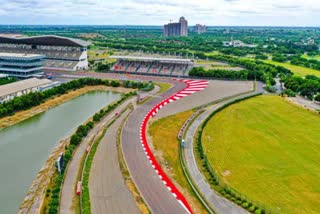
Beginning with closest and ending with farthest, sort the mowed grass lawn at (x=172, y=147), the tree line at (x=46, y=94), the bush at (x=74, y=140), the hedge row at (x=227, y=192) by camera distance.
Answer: the hedge row at (x=227, y=192)
the mowed grass lawn at (x=172, y=147)
the bush at (x=74, y=140)
the tree line at (x=46, y=94)

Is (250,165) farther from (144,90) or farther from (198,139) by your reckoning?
(144,90)

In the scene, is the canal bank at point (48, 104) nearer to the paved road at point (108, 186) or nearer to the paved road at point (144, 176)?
the paved road at point (144, 176)

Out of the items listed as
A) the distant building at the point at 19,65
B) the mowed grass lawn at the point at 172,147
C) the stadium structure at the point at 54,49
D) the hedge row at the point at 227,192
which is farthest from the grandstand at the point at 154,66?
the hedge row at the point at 227,192

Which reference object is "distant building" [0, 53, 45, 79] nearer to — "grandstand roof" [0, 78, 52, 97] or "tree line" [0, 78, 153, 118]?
"grandstand roof" [0, 78, 52, 97]

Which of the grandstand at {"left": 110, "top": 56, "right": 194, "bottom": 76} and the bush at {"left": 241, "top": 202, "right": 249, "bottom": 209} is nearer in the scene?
the bush at {"left": 241, "top": 202, "right": 249, "bottom": 209}

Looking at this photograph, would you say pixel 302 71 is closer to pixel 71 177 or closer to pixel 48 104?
pixel 48 104

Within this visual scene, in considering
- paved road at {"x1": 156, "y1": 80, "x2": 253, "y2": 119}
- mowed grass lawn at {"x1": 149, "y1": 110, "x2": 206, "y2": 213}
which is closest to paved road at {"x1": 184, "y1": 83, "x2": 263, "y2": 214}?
mowed grass lawn at {"x1": 149, "y1": 110, "x2": 206, "y2": 213}
